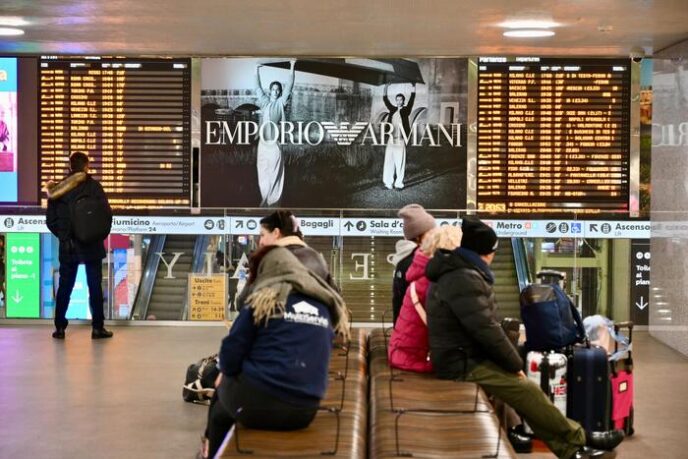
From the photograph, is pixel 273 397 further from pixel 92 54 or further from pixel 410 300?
pixel 92 54

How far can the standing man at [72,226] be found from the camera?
10180 millimetres

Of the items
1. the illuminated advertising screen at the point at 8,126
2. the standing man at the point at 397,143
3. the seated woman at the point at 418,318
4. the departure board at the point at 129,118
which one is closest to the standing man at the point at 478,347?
the seated woman at the point at 418,318

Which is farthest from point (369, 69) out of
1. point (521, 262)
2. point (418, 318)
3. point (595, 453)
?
point (595, 453)

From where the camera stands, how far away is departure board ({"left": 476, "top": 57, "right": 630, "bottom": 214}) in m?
11.5

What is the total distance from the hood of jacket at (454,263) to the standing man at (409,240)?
4.44 ft

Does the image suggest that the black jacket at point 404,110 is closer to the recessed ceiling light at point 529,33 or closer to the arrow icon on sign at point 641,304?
the recessed ceiling light at point 529,33

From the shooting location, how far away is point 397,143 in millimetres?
11633

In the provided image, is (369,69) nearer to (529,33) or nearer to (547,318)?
(529,33)

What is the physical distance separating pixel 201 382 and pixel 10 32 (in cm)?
411

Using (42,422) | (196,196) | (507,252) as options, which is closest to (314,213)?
(196,196)

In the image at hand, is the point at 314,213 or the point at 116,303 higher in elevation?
the point at 314,213

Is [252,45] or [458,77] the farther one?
[458,77]

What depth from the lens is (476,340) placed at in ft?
18.5

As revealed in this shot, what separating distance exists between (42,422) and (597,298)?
623 cm
